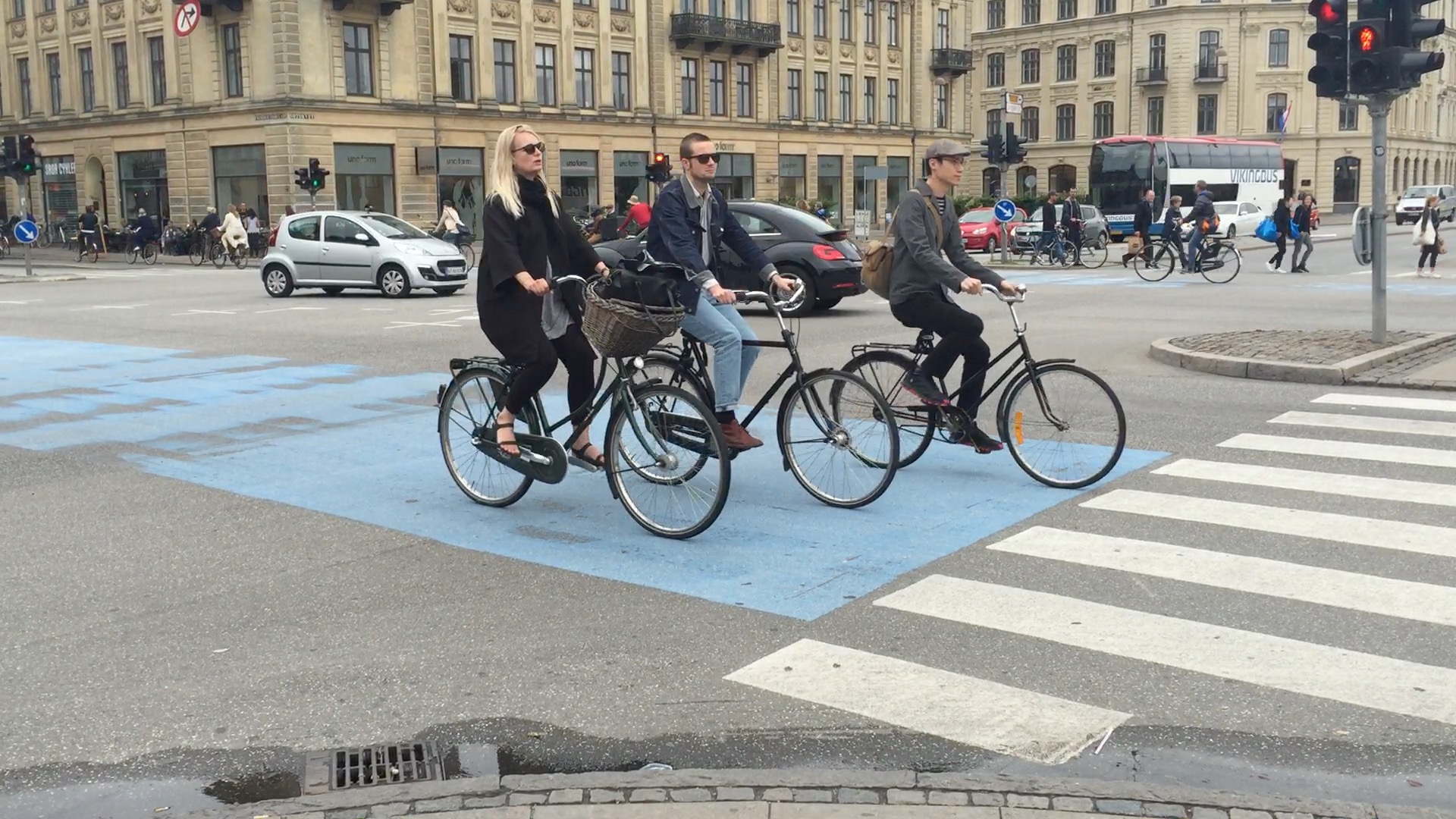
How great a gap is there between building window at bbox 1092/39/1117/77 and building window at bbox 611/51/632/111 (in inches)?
1586

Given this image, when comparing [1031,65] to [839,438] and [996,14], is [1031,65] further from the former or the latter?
[839,438]

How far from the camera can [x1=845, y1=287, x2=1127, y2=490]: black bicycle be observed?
7316mm

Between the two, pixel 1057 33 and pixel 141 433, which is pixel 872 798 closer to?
pixel 141 433

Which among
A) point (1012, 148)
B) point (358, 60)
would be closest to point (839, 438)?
point (1012, 148)

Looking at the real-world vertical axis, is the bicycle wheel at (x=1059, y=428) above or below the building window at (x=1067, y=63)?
below

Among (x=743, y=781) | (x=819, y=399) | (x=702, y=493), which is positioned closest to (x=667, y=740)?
(x=743, y=781)

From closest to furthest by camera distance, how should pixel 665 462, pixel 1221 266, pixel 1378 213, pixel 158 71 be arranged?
pixel 665 462 → pixel 1378 213 → pixel 1221 266 → pixel 158 71

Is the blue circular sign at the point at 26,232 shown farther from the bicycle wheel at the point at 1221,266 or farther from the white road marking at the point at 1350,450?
the white road marking at the point at 1350,450

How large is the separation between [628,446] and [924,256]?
6.39 feet

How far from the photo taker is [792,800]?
3.57m

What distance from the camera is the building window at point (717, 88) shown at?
56688mm

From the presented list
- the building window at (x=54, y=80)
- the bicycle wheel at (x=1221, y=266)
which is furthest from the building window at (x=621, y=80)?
the bicycle wheel at (x=1221, y=266)

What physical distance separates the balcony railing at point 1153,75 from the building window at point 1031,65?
7788 mm

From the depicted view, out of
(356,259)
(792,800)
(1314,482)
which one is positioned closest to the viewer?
(792,800)
